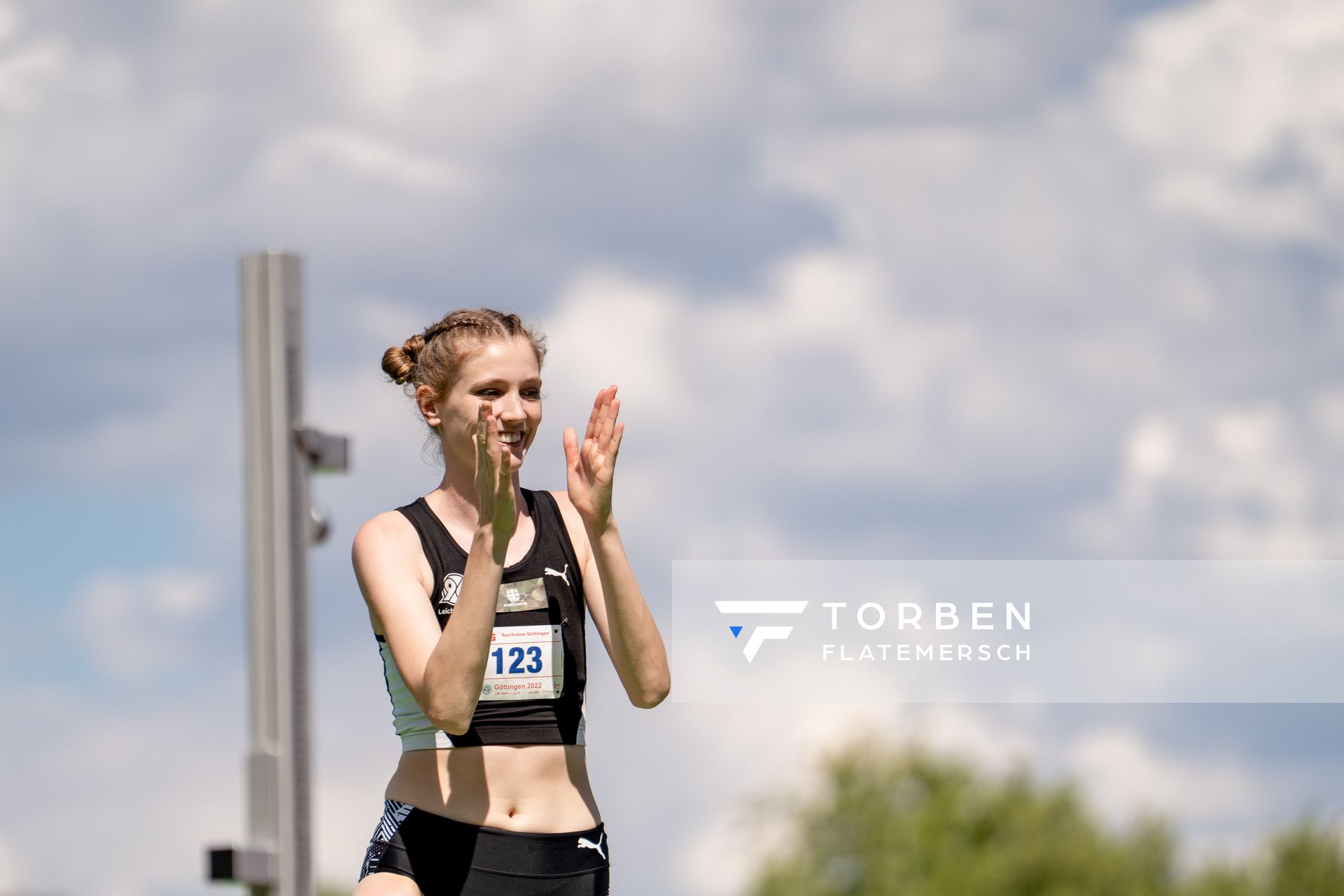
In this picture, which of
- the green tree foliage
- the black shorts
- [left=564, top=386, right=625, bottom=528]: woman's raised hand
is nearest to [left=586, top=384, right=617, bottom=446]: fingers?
[left=564, top=386, right=625, bottom=528]: woman's raised hand

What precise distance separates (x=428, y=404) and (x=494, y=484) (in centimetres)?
109

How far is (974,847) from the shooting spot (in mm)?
54781

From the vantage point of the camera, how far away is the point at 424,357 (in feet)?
19.1

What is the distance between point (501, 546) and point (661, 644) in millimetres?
922

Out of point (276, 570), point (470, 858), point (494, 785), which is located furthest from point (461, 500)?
point (276, 570)

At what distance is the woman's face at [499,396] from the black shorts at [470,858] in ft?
3.86

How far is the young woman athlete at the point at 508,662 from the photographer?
537cm

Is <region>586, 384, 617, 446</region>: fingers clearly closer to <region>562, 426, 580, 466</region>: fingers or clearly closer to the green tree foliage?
<region>562, 426, 580, 466</region>: fingers

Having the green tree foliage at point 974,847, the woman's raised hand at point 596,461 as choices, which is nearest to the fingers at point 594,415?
the woman's raised hand at point 596,461

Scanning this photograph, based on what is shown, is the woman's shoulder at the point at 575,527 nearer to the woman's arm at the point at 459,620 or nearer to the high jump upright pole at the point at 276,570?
the woman's arm at the point at 459,620

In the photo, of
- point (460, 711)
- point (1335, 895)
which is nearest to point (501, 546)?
point (460, 711)

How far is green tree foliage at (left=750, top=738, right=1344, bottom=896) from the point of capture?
2007 inches

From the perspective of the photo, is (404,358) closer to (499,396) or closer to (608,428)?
(499,396)

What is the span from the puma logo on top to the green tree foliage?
47.6 m
